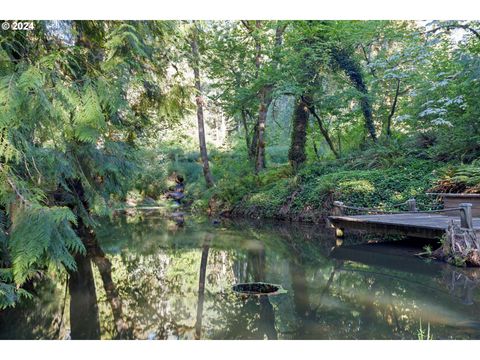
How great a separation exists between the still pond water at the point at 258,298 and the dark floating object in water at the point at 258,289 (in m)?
0.12

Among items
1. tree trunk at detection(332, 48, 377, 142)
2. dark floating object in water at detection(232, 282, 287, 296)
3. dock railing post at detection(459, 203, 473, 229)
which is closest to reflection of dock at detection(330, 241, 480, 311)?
dock railing post at detection(459, 203, 473, 229)

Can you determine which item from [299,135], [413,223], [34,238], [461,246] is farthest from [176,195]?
[34,238]

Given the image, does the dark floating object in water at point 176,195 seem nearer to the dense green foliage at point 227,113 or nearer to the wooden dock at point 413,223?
the dense green foliage at point 227,113

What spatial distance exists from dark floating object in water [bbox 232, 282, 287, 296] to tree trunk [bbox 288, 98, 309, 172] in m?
10.4

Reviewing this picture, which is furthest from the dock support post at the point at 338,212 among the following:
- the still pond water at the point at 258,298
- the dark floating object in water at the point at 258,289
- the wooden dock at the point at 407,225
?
the dark floating object in water at the point at 258,289

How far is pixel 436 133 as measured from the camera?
12664 millimetres

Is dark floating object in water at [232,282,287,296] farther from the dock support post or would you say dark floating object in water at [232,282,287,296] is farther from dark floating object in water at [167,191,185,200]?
dark floating object in water at [167,191,185,200]

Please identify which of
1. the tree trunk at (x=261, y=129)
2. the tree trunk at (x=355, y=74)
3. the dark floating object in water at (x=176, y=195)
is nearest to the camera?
the tree trunk at (x=355, y=74)

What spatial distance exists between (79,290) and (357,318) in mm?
3515

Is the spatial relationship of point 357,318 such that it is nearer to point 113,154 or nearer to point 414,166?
point 113,154

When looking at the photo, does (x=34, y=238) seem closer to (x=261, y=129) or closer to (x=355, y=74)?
(x=261, y=129)

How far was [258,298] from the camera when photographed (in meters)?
5.32

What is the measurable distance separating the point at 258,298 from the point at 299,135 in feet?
37.1

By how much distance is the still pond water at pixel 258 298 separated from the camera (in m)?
4.25
